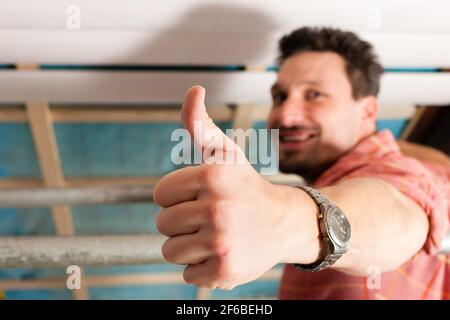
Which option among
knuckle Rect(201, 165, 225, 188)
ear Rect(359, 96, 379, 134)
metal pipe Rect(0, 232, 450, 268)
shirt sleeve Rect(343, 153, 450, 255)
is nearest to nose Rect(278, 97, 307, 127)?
ear Rect(359, 96, 379, 134)

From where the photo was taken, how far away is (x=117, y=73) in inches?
36.9

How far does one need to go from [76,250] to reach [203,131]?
29cm

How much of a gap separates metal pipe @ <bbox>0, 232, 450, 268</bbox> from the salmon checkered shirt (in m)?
0.33

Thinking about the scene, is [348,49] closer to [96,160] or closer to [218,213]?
[218,213]

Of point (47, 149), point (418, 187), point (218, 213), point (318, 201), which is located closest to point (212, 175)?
point (218, 213)

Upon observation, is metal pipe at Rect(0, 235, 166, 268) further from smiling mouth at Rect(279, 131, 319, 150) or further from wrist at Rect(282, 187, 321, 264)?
smiling mouth at Rect(279, 131, 319, 150)

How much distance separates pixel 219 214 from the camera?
0.37 metres

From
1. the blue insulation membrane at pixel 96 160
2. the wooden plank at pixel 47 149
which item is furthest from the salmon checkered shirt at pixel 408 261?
the wooden plank at pixel 47 149

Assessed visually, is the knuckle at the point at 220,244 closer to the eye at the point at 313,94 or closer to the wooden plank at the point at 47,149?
the eye at the point at 313,94

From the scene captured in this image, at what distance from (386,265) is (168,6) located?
0.55 meters

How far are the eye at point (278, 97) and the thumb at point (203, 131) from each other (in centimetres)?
62

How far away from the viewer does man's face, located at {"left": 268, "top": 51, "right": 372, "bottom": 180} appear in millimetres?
952

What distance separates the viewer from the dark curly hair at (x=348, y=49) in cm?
91

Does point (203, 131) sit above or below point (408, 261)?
above
